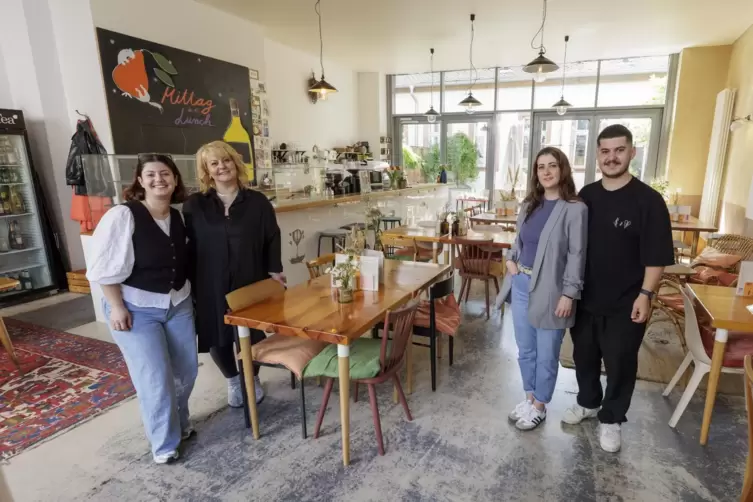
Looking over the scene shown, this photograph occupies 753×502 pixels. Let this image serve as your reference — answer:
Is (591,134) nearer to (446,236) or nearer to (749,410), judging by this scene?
(446,236)

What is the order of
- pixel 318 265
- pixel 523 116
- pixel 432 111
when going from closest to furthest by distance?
pixel 318 265 < pixel 432 111 < pixel 523 116

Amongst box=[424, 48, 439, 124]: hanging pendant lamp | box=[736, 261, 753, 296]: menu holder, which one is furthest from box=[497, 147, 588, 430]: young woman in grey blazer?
box=[424, 48, 439, 124]: hanging pendant lamp

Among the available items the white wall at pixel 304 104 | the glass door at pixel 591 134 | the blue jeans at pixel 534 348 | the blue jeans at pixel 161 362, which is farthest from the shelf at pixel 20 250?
the glass door at pixel 591 134

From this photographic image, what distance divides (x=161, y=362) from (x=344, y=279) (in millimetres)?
1003

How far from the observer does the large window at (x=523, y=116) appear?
8.23 m

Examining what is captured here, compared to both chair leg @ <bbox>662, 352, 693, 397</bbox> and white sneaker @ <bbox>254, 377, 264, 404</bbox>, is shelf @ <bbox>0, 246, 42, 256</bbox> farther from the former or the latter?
chair leg @ <bbox>662, 352, 693, 397</bbox>

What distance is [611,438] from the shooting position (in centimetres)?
233

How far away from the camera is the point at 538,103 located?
897 cm

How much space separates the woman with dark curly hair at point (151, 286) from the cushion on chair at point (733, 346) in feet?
9.28

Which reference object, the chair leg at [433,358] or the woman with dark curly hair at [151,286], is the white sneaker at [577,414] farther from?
the woman with dark curly hair at [151,286]

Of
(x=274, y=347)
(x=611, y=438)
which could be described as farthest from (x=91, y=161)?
(x=611, y=438)

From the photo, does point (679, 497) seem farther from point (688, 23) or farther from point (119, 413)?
point (688, 23)

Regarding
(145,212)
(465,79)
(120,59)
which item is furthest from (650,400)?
(465,79)

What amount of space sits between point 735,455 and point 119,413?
11.6 feet
